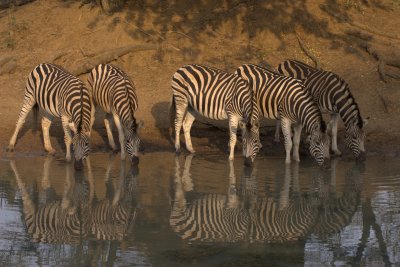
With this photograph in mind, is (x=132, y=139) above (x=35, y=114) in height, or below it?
below

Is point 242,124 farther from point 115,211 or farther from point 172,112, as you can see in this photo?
point 115,211

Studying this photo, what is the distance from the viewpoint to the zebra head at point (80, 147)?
44.2 feet

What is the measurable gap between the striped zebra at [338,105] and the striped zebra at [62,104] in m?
4.05

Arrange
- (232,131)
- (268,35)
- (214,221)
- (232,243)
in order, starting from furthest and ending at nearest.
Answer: (268,35)
(232,131)
(214,221)
(232,243)

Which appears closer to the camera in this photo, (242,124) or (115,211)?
(115,211)

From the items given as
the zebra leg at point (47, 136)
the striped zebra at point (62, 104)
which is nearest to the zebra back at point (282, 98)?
the striped zebra at point (62, 104)

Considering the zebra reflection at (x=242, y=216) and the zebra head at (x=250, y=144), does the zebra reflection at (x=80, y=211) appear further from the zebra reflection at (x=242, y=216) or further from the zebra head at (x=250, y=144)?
the zebra head at (x=250, y=144)

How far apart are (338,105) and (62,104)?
4737 mm

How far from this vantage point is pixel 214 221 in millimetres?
10555

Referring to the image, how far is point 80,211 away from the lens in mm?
10914

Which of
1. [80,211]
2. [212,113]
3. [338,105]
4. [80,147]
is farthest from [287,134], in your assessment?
[80,211]

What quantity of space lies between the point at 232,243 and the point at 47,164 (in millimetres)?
5421

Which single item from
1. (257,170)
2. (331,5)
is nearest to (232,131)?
(257,170)

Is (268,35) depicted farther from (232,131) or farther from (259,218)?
(259,218)
